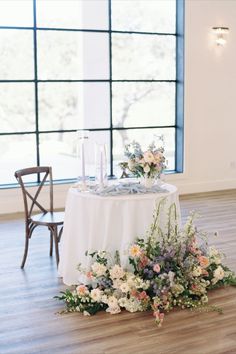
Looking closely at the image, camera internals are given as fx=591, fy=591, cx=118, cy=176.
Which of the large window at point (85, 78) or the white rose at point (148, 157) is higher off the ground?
the large window at point (85, 78)

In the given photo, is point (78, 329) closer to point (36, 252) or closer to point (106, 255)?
point (106, 255)

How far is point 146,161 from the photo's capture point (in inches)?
189

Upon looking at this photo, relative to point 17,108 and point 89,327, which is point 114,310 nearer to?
point 89,327

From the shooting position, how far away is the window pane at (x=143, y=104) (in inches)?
357

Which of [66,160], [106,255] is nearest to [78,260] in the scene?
[106,255]

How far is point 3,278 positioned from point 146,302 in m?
1.48

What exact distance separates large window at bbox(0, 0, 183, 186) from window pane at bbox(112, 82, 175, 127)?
16 mm

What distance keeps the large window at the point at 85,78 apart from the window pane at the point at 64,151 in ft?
0.05

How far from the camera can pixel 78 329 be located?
160 inches

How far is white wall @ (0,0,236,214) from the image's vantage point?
9172 mm

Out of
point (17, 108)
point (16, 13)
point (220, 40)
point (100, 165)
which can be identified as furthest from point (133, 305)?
point (220, 40)

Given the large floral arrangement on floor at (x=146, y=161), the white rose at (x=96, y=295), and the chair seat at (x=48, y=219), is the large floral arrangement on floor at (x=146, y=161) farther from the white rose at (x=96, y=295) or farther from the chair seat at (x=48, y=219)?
the white rose at (x=96, y=295)

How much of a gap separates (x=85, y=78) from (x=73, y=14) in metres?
0.93

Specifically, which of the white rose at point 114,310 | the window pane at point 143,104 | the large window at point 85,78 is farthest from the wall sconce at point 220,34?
the white rose at point 114,310
